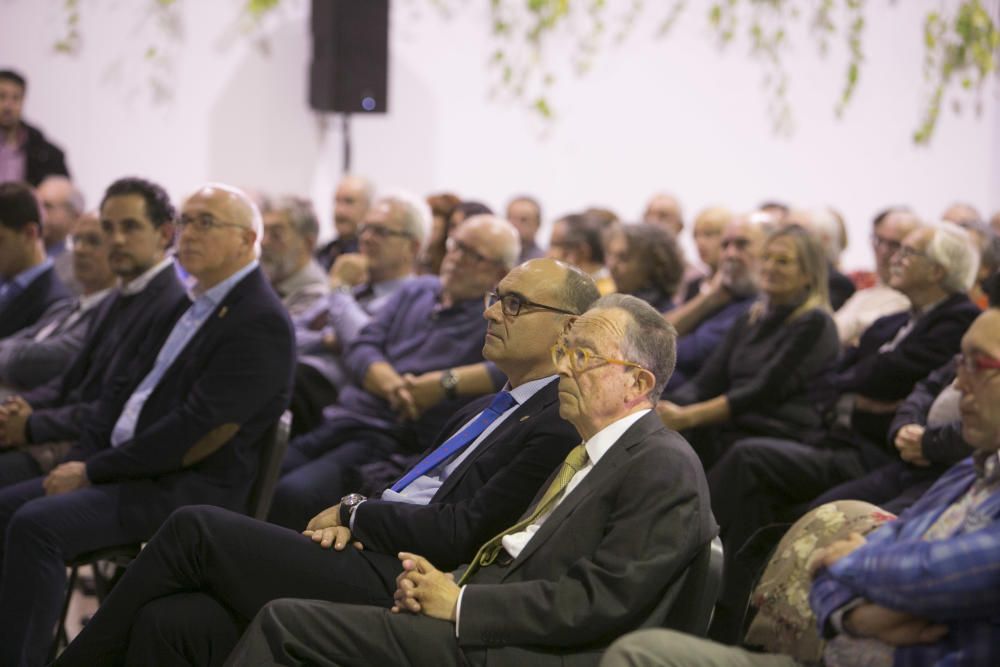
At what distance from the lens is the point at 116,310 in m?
4.10

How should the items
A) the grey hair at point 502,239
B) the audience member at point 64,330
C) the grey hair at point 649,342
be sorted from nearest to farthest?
the grey hair at point 649,342, the grey hair at point 502,239, the audience member at point 64,330

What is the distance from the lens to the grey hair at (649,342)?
2.42m

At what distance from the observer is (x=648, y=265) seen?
4.75m

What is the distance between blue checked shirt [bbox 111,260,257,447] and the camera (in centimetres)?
360

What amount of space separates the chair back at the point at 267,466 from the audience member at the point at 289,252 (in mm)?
1781

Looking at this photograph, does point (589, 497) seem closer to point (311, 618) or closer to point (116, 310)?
point (311, 618)

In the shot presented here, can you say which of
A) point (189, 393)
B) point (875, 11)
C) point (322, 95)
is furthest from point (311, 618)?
point (875, 11)

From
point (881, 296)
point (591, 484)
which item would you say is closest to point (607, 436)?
point (591, 484)

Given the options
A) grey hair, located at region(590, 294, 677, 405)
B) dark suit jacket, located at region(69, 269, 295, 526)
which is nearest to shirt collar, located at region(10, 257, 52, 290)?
dark suit jacket, located at region(69, 269, 295, 526)

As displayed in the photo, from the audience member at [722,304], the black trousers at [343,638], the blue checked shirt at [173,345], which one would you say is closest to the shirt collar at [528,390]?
the black trousers at [343,638]

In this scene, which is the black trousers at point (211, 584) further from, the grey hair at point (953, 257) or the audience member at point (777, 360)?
the grey hair at point (953, 257)

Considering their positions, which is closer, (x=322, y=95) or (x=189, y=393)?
(x=189, y=393)

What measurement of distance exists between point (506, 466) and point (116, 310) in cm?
193

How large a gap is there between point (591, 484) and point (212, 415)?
4.70 feet
